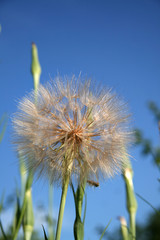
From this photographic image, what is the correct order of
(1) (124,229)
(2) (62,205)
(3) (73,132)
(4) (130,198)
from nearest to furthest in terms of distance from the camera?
(2) (62,205), (3) (73,132), (1) (124,229), (4) (130,198)

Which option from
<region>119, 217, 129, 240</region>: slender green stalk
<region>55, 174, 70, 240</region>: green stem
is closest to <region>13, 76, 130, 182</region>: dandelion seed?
<region>55, 174, 70, 240</region>: green stem

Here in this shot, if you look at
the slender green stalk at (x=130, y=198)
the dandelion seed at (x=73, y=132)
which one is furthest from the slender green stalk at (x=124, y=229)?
the dandelion seed at (x=73, y=132)

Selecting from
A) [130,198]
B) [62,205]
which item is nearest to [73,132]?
[62,205]

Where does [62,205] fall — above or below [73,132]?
below

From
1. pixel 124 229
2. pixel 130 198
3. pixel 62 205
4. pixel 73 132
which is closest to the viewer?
pixel 62 205

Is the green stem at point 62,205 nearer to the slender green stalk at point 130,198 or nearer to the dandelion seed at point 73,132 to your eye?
the dandelion seed at point 73,132

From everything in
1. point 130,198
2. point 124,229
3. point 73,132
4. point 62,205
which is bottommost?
point 124,229

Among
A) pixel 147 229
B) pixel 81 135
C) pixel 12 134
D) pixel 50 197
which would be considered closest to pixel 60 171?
pixel 81 135

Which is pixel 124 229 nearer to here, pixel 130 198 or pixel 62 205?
pixel 130 198
